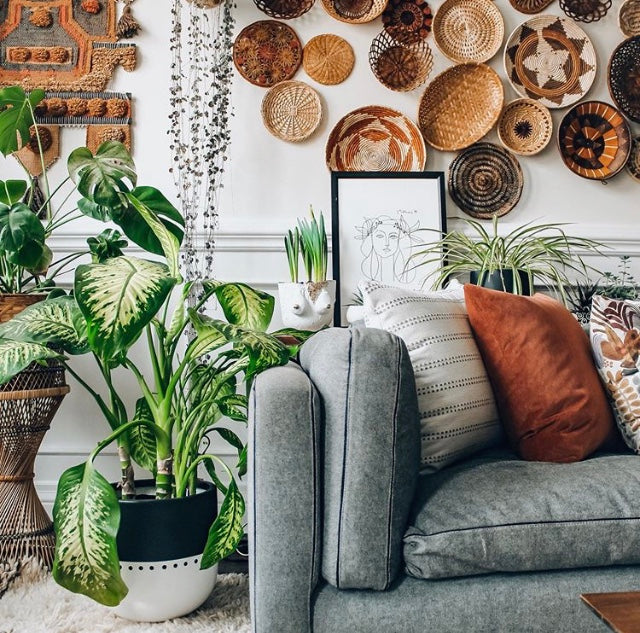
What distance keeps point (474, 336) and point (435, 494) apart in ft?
1.47

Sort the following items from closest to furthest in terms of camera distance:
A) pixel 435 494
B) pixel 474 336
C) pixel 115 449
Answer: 1. pixel 435 494
2. pixel 474 336
3. pixel 115 449

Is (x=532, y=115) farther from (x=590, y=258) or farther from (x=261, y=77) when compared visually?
(x=261, y=77)

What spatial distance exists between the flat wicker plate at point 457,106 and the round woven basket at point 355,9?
0.35 metres

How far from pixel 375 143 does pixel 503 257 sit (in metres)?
0.73

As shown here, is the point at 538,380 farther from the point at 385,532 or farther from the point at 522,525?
the point at 385,532

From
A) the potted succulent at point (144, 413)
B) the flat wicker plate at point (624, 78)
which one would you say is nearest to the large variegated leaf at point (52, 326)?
the potted succulent at point (144, 413)

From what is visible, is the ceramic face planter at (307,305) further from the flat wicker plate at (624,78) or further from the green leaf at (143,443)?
the flat wicker plate at (624,78)

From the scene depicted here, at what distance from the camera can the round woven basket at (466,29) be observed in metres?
2.57

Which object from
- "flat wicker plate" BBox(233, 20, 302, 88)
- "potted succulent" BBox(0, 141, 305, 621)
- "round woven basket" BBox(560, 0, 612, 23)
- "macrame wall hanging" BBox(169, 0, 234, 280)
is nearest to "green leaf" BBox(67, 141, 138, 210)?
"potted succulent" BBox(0, 141, 305, 621)

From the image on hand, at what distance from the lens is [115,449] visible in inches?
96.3

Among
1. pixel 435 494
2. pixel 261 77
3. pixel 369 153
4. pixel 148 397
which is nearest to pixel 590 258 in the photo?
pixel 369 153

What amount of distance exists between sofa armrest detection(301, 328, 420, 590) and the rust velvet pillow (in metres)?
0.37

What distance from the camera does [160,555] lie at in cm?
156

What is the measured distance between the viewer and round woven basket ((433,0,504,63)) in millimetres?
2572
